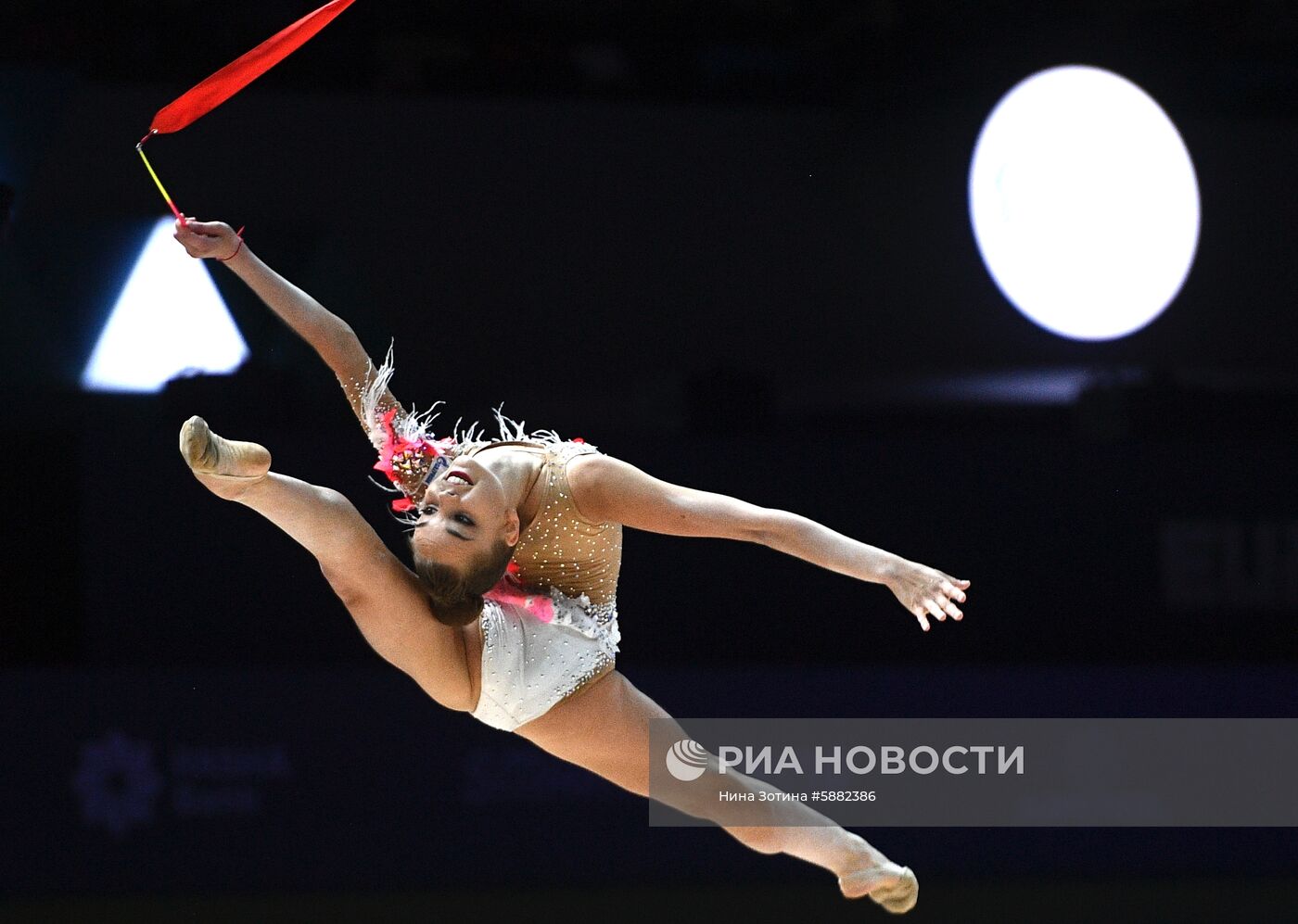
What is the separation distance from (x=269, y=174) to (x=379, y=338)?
0.57 m

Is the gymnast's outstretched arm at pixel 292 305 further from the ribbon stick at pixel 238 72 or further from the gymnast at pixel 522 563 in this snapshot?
the ribbon stick at pixel 238 72

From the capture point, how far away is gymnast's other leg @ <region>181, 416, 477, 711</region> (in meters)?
2.55

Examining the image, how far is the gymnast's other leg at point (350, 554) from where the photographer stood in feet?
8.38

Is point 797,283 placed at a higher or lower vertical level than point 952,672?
higher

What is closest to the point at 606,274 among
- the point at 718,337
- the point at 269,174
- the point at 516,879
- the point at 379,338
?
the point at 718,337

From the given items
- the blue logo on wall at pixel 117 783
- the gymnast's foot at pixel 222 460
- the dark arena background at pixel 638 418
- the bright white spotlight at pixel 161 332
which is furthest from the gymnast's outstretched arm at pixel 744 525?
the blue logo on wall at pixel 117 783

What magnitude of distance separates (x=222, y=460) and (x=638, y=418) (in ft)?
8.51

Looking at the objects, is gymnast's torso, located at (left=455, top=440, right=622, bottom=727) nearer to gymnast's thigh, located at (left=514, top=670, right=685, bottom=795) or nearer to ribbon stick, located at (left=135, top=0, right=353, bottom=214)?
gymnast's thigh, located at (left=514, top=670, right=685, bottom=795)

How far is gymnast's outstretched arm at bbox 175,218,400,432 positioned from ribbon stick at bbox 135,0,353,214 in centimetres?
12

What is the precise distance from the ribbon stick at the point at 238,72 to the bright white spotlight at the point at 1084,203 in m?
2.91

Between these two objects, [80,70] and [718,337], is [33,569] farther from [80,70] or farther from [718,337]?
[718,337]

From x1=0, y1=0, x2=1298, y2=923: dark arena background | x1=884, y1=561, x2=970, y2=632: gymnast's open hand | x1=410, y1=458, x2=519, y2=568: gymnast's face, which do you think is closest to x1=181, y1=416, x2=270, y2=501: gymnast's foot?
x1=410, y1=458, x2=519, y2=568: gymnast's face

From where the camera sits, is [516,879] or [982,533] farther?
[982,533]

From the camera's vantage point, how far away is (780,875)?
5.07m
